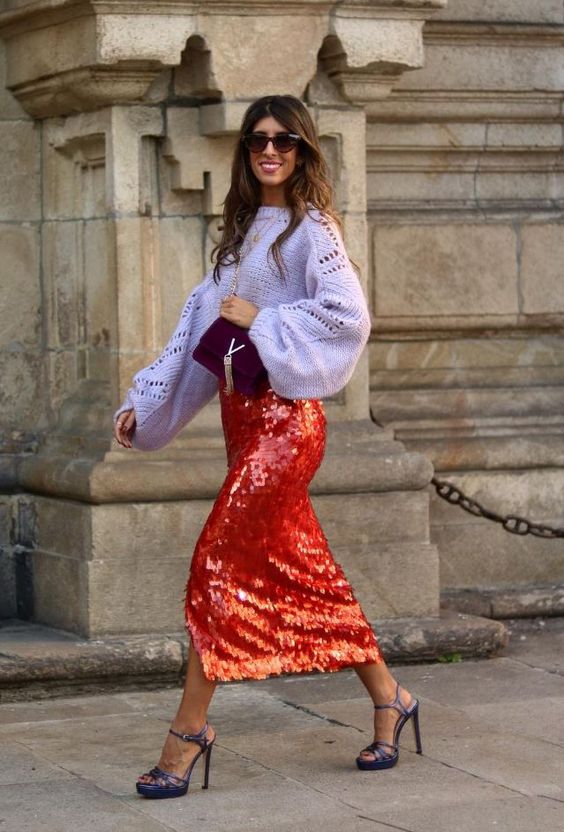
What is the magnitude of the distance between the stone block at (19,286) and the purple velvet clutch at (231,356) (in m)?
1.98

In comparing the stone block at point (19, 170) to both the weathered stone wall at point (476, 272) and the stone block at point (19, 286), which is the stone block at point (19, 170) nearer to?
the stone block at point (19, 286)

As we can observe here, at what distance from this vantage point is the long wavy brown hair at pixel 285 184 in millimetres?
5043

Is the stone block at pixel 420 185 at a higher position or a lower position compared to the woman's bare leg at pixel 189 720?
higher

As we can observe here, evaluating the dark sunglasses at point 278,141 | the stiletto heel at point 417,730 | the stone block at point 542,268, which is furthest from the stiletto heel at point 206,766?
the stone block at point 542,268

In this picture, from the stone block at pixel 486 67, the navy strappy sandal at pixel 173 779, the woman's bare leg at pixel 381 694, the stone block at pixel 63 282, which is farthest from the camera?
the stone block at pixel 486 67

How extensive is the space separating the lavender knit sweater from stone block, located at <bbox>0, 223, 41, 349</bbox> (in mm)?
1762

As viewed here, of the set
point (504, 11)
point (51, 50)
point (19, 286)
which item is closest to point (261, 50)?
point (51, 50)

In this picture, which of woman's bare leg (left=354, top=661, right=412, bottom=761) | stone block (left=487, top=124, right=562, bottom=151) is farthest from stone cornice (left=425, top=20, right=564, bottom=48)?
woman's bare leg (left=354, top=661, right=412, bottom=761)

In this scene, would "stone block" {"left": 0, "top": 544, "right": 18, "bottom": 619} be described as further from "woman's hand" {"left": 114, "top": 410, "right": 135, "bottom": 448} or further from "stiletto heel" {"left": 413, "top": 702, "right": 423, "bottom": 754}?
"stiletto heel" {"left": 413, "top": 702, "right": 423, "bottom": 754}

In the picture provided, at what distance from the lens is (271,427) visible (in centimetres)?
501

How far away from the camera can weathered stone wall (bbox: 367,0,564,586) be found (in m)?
7.39

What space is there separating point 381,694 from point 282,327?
109 cm

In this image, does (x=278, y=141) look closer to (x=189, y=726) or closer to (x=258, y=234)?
(x=258, y=234)

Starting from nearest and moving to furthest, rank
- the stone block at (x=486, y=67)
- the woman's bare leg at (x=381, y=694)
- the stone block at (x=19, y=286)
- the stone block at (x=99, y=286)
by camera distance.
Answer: the woman's bare leg at (x=381, y=694), the stone block at (x=99, y=286), the stone block at (x=19, y=286), the stone block at (x=486, y=67)
